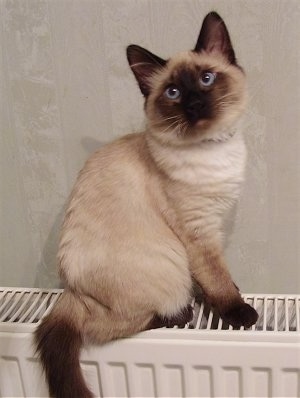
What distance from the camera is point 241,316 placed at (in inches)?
39.5

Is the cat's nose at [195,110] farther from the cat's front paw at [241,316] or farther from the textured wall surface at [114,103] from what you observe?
the cat's front paw at [241,316]

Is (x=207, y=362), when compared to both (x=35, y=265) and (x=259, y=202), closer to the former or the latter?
(x=259, y=202)

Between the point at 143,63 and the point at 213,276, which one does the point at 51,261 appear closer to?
the point at 213,276

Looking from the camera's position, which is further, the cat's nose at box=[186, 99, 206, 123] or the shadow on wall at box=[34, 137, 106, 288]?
the shadow on wall at box=[34, 137, 106, 288]

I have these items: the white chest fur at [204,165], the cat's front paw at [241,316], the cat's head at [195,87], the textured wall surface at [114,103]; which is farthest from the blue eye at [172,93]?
the cat's front paw at [241,316]

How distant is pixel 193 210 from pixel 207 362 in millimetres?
301

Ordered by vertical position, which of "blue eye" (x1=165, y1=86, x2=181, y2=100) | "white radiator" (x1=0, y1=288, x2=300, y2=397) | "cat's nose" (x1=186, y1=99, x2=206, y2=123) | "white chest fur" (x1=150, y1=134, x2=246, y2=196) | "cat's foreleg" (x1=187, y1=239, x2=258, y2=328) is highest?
"blue eye" (x1=165, y1=86, x2=181, y2=100)

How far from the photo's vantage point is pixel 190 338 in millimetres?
988

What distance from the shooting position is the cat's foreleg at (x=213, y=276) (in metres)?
1.03

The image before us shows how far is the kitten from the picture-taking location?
987 millimetres

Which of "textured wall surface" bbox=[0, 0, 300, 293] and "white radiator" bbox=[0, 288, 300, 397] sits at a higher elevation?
"textured wall surface" bbox=[0, 0, 300, 293]

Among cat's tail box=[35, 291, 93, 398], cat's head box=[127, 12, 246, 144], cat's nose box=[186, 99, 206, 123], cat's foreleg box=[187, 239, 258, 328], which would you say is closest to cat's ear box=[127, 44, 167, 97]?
cat's head box=[127, 12, 246, 144]

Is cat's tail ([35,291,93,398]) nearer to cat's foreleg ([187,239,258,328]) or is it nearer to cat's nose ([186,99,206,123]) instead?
cat's foreleg ([187,239,258,328])

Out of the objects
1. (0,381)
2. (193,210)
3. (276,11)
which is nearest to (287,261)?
(193,210)
